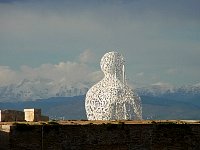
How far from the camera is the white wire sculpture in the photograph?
51.9 m

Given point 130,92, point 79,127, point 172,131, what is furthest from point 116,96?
point 79,127

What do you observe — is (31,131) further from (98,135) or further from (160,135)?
(160,135)

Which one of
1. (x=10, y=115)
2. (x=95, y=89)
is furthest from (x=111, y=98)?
(x=10, y=115)

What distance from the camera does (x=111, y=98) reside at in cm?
5222

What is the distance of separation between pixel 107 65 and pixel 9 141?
32086 millimetres

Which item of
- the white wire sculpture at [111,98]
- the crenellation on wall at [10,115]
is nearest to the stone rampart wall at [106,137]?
the crenellation on wall at [10,115]

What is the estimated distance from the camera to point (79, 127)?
23.5m

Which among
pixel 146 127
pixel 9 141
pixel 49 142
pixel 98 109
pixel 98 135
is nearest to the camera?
pixel 9 141

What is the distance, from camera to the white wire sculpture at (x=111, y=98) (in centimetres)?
5194

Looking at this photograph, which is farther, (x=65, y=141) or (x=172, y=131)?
(x=172, y=131)

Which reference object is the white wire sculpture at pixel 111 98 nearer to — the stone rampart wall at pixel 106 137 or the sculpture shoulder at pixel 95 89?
the sculpture shoulder at pixel 95 89

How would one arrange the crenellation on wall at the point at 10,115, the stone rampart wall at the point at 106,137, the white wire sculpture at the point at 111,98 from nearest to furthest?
the stone rampart wall at the point at 106,137 → the crenellation on wall at the point at 10,115 → the white wire sculpture at the point at 111,98

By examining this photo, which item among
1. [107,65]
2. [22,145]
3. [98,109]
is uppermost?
[107,65]

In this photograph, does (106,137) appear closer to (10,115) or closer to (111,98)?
(10,115)
